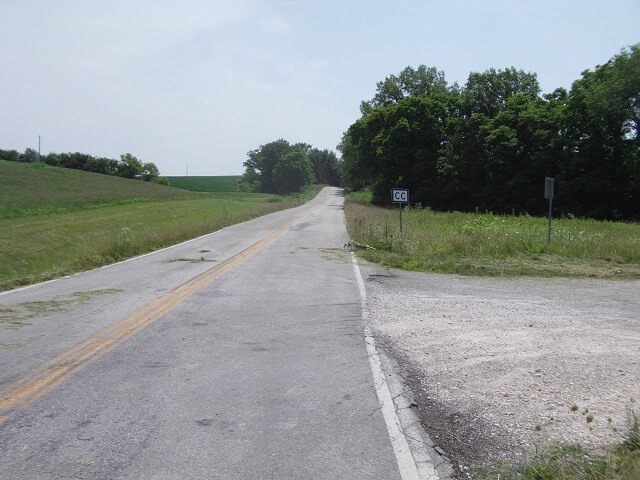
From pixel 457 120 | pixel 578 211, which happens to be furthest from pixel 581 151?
pixel 457 120

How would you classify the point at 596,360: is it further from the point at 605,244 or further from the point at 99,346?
the point at 605,244

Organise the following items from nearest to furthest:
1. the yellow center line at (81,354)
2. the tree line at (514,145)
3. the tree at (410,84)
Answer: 1. the yellow center line at (81,354)
2. the tree line at (514,145)
3. the tree at (410,84)

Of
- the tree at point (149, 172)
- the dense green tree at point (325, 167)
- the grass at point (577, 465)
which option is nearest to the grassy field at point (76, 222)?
the grass at point (577, 465)

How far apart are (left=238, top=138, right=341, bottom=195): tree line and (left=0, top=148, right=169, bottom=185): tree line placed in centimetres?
2921

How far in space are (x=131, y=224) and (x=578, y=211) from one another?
3359cm

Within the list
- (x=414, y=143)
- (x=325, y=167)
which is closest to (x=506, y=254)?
(x=414, y=143)

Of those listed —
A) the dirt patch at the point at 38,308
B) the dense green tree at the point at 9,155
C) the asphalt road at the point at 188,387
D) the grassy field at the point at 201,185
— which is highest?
the dense green tree at the point at 9,155

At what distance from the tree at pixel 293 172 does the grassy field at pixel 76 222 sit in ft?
194

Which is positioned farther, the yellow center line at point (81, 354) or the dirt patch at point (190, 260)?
the dirt patch at point (190, 260)

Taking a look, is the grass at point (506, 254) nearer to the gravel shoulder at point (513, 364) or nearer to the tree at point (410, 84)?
the gravel shoulder at point (513, 364)

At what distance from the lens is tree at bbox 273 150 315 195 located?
429ft

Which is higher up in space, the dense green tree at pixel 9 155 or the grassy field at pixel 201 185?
the dense green tree at pixel 9 155

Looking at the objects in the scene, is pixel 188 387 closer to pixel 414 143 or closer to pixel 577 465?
pixel 577 465

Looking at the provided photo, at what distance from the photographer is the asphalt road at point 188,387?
3.72 meters
